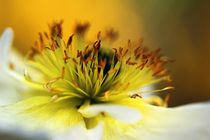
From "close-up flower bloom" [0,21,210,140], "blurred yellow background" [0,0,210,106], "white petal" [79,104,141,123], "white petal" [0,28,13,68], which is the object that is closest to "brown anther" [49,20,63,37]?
"close-up flower bloom" [0,21,210,140]

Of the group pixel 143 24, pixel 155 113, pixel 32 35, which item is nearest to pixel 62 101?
pixel 155 113

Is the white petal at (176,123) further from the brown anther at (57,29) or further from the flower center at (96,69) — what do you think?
the brown anther at (57,29)

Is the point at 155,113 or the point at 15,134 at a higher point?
the point at 155,113

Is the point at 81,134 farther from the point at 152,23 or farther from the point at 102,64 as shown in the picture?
the point at 152,23

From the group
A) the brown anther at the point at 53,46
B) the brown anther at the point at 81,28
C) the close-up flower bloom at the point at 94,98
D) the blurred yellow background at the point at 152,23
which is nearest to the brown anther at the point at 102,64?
the close-up flower bloom at the point at 94,98

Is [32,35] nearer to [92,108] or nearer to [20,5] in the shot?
Result: [20,5]

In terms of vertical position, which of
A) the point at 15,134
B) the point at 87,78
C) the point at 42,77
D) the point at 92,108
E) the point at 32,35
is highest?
the point at 32,35

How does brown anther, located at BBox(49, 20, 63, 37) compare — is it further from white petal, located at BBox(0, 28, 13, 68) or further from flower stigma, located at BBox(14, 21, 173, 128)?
white petal, located at BBox(0, 28, 13, 68)
